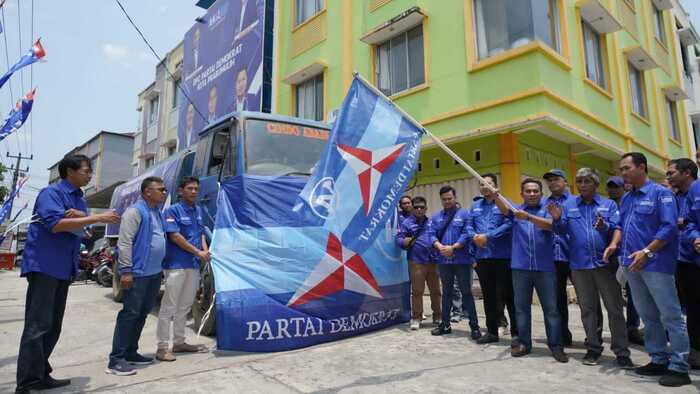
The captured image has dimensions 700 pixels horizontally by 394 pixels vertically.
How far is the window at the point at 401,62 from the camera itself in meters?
10.2

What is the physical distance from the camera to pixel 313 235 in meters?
5.04

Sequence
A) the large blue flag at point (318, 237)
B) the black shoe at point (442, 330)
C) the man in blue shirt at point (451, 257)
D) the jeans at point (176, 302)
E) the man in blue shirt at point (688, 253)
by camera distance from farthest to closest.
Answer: the black shoe at point (442, 330) < the man in blue shirt at point (451, 257) < the jeans at point (176, 302) < the large blue flag at point (318, 237) < the man in blue shirt at point (688, 253)

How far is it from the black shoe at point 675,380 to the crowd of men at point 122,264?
4.28 metres

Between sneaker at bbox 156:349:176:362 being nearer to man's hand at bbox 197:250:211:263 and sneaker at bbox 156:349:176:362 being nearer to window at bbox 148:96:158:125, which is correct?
man's hand at bbox 197:250:211:263

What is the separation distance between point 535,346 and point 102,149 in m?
34.8

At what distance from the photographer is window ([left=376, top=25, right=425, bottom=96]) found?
1020cm

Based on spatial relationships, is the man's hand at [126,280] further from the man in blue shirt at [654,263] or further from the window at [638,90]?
the window at [638,90]

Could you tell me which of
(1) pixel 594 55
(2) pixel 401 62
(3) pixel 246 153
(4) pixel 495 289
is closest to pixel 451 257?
(4) pixel 495 289

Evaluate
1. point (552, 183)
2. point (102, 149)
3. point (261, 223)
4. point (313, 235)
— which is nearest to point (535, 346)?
point (552, 183)

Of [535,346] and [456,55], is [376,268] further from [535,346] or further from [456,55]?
[456,55]

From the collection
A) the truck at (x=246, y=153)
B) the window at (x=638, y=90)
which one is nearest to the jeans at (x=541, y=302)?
the truck at (x=246, y=153)

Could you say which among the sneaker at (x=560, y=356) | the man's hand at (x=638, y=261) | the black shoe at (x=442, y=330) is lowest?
the sneaker at (x=560, y=356)

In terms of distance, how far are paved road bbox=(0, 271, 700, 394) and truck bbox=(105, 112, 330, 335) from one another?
78 centimetres

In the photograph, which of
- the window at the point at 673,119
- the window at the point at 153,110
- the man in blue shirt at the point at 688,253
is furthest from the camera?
the window at the point at 153,110
